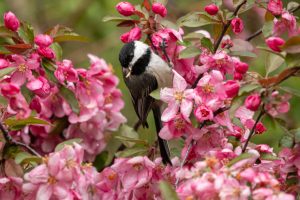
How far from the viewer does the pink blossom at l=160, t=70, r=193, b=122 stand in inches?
109

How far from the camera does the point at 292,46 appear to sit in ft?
7.98

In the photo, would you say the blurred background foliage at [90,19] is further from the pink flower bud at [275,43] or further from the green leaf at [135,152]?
the pink flower bud at [275,43]

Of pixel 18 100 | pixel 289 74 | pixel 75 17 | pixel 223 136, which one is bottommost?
pixel 75 17

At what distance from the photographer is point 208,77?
9.11ft

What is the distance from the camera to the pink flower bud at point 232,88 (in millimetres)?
2629

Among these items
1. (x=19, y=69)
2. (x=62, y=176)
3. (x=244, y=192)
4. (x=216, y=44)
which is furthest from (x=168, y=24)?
(x=244, y=192)

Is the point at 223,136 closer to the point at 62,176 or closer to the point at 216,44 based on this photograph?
the point at 216,44

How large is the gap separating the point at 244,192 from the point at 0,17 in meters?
3.88

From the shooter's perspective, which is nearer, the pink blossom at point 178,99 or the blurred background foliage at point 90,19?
the pink blossom at point 178,99

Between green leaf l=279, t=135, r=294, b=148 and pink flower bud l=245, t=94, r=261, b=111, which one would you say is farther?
green leaf l=279, t=135, r=294, b=148

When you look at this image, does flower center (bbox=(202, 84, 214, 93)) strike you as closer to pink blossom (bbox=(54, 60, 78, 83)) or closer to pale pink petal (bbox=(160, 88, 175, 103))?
pale pink petal (bbox=(160, 88, 175, 103))

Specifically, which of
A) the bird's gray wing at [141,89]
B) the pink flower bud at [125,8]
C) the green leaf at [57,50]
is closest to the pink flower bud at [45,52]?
the green leaf at [57,50]

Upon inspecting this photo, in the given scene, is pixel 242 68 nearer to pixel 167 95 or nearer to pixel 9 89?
pixel 167 95

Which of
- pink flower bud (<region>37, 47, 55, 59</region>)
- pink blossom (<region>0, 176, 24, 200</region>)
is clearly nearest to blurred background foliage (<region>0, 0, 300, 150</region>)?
pink flower bud (<region>37, 47, 55, 59</region>)
